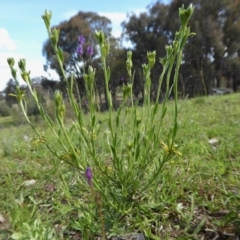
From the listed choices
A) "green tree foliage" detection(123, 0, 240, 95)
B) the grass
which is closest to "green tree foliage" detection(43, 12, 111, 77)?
"green tree foliage" detection(123, 0, 240, 95)

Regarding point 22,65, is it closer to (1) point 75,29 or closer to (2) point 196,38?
(2) point 196,38

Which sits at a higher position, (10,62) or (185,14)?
(185,14)

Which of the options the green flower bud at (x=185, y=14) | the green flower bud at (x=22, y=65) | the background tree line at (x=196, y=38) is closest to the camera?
the green flower bud at (x=185, y=14)

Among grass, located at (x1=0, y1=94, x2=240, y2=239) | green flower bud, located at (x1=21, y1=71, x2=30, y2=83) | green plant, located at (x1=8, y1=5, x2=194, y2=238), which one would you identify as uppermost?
green flower bud, located at (x1=21, y1=71, x2=30, y2=83)

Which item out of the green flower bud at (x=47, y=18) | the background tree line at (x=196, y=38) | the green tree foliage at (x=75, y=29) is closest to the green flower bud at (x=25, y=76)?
the green flower bud at (x=47, y=18)

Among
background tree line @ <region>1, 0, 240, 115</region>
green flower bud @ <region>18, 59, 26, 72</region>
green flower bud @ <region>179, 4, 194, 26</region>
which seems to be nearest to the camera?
green flower bud @ <region>179, 4, 194, 26</region>

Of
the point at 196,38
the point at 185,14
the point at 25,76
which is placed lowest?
the point at 25,76

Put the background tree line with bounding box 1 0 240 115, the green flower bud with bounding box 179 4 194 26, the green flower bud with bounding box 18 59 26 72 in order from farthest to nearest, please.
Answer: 1. the background tree line with bounding box 1 0 240 115
2. the green flower bud with bounding box 18 59 26 72
3. the green flower bud with bounding box 179 4 194 26

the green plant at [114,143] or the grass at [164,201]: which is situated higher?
the green plant at [114,143]

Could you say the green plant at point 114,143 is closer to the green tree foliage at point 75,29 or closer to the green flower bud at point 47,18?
the green flower bud at point 47,18

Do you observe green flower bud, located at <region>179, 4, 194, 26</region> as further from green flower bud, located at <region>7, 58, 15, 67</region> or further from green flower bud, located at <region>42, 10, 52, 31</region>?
green flower bud, located at <region>7, 58, 15, 67</region>

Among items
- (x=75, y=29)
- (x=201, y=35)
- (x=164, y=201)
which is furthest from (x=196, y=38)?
(x=164, y=201)

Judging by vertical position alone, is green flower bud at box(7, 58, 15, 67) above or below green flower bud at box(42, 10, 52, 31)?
below

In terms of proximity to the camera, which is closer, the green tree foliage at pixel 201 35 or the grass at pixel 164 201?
the grass at pixel 164 201
